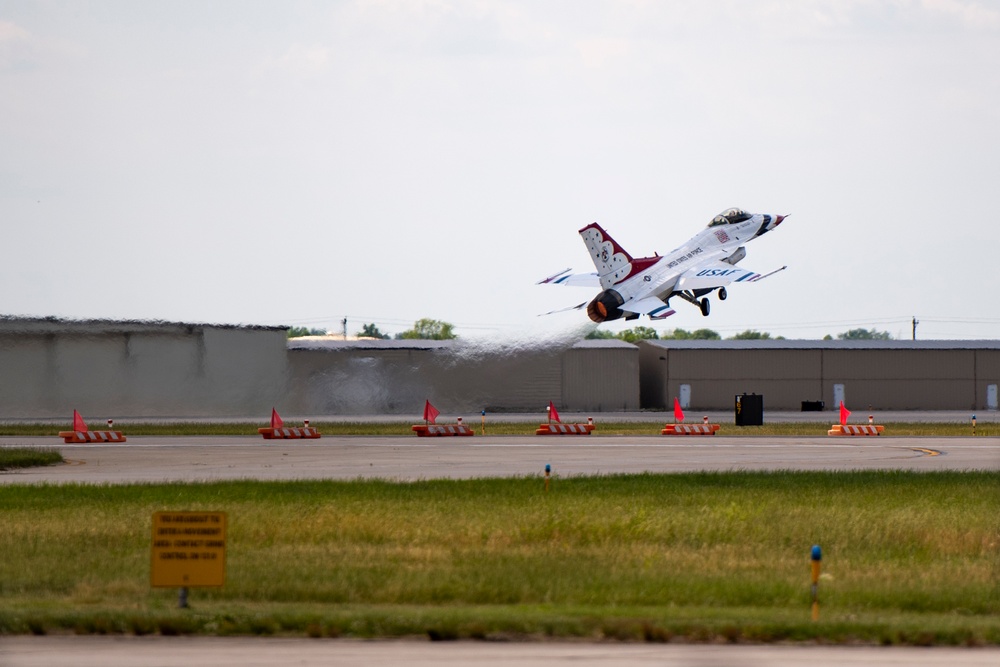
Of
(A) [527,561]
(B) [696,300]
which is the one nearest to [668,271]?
(B) [696,300]

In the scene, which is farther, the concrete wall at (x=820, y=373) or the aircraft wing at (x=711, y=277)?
the concrete wall at (x=820, y=373)

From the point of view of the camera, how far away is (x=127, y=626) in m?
14.2

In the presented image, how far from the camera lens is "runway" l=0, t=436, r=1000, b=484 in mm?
33625

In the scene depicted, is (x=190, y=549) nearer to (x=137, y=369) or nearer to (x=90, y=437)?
(x=90, y=437)

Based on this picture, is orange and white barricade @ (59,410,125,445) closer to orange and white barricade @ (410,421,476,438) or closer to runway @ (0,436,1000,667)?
A: runway @ (0,436,1000,667)

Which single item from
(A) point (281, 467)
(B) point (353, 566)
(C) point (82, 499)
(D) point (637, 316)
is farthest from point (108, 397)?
(B) point (353, 566)

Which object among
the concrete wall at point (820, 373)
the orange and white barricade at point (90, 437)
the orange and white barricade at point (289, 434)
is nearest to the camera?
the orange and white barricade at point (90, 437)

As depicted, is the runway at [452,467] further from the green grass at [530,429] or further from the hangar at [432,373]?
the hangar at [432,373]

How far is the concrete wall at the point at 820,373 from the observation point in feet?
294

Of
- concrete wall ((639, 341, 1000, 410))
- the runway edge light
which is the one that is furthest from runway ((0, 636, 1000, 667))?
concrete wall ((639, 341, 1000, 410))

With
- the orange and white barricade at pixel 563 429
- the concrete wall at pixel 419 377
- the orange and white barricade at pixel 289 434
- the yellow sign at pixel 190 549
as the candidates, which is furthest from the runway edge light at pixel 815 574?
the concrete wall at pixel 419 377

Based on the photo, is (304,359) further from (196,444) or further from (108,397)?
(196,444)

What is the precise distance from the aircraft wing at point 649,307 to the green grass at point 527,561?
139 feet

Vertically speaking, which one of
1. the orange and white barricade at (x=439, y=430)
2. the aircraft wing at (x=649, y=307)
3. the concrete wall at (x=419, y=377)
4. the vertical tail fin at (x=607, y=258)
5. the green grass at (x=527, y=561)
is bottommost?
the green grass at (x=527, y=561)
